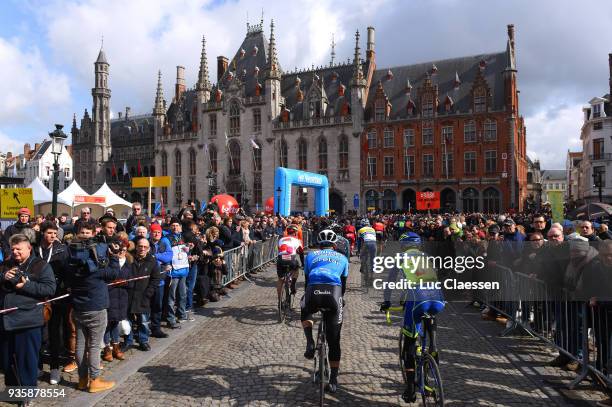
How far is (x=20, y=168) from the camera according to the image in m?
86.8

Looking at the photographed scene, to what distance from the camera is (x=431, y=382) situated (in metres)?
4.86

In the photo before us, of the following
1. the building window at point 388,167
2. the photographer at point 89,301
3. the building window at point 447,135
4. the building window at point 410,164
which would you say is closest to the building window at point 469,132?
the building window at point 447,135

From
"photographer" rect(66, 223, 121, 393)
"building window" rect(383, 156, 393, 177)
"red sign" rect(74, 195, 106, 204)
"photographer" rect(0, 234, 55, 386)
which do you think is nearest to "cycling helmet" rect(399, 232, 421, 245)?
"photographer" rect(66, 223, 121, 393)

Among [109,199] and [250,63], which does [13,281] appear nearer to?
[109,199]

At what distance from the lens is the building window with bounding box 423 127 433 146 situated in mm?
43094

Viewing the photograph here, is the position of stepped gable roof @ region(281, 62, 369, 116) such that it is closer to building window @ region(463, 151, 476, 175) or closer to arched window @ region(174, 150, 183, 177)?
building window @ region(463, 151, 476, 175)

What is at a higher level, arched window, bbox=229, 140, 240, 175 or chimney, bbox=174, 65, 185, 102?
chimney, bbox=174, 65, 185, 102

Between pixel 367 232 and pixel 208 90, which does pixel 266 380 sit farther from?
pixel 208 90

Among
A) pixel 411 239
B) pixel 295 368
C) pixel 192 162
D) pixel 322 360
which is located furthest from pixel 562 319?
pixel 192 162

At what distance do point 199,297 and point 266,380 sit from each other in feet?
16.9

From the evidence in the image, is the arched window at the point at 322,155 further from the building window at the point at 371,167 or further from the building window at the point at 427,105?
the building window at the point at 427,105

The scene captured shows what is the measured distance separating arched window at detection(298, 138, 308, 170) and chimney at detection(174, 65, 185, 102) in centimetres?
2055

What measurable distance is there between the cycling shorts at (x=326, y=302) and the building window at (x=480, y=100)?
3954 cm

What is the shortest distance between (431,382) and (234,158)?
4866 cm
